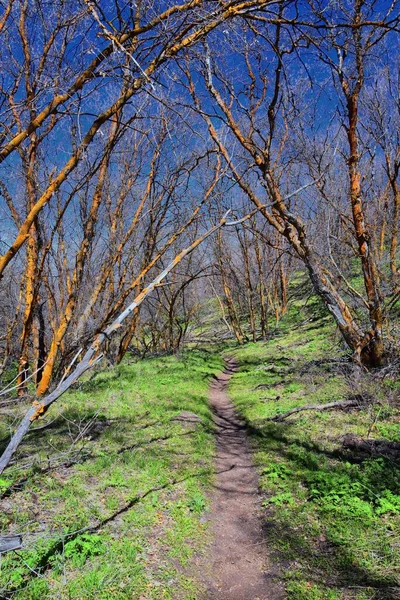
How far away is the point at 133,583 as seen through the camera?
3.10 m

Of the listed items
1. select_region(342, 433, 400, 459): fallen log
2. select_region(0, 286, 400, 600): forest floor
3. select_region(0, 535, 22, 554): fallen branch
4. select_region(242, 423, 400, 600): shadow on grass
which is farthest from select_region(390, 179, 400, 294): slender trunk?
select_region(0, 535, 22, 554): fallen branch

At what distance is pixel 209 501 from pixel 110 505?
127 cm

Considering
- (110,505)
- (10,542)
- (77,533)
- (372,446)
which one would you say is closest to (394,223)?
(372,446)

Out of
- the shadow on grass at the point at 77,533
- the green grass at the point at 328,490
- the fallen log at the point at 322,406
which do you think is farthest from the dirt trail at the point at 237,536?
the fallen log at the point at 322,406

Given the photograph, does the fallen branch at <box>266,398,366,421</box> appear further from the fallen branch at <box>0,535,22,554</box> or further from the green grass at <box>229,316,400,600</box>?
the fallen branch at <box>0,535,22,554</box>

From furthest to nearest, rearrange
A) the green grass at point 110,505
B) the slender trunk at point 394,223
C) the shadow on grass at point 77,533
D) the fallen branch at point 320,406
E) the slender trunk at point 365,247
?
the slender trunk at point 394,223, the slender trunk at point 365,247, the fallen branch at point 320,406, the green grass at point 110,505, the shadow on grass at point 77,533

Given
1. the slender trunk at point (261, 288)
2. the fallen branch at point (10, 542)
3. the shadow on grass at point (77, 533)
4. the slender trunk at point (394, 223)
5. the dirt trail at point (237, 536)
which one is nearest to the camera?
the fallen branch at point (10, 542)

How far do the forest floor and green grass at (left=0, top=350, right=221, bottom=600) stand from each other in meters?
0.02

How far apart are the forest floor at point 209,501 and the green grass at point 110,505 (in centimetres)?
2

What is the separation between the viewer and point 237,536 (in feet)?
13.3

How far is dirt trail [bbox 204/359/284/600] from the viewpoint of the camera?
327 centimetres

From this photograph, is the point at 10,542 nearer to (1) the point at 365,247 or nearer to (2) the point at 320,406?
(2) the point at 320,406

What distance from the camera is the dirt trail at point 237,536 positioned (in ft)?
10.7

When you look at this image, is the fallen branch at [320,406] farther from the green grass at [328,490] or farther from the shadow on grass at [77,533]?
the shadow on grass at [77,533]
